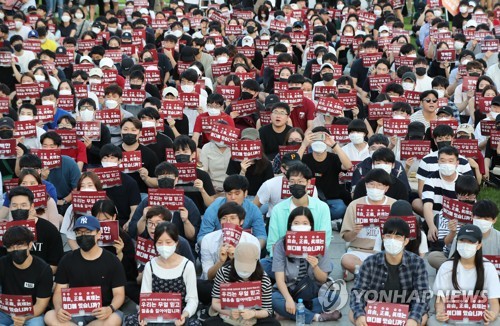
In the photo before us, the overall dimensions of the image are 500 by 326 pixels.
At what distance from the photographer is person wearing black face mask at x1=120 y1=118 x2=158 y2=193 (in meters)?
Answer: 14.9

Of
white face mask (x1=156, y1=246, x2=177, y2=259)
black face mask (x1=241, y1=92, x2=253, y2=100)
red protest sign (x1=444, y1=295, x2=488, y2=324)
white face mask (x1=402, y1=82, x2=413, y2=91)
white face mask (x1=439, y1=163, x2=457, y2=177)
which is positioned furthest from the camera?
white face mask (x1=402, y1=82, x2=413, y2=91)

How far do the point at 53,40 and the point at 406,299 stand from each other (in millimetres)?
16423

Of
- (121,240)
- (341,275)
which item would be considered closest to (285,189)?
(341,275)

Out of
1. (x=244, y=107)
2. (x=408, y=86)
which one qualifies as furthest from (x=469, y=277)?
(x=408, y=86)

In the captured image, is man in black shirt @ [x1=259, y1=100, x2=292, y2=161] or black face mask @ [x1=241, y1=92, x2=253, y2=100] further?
black face mask @ [x1=241, y1=92, x2=253, y2=100]

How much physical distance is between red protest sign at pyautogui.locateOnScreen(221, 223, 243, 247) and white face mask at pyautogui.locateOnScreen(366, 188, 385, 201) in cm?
175

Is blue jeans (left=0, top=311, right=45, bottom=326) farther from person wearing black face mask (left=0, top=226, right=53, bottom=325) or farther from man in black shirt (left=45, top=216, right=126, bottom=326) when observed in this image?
man in black shirt (left=45, top=216, right=126, bottom=326)

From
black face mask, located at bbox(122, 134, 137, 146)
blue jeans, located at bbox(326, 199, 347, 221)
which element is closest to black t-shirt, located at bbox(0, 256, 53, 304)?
black face mask, located at bbox(122, 134, 137, 146)

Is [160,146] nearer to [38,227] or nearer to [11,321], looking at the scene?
[38,227]

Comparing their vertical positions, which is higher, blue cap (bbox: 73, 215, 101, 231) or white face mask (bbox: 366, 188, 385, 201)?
white face mask (bbox: 366, 188, 385, 201)

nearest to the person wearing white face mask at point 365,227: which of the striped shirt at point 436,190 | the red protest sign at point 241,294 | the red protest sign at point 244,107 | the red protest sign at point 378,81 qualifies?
the striped shirt at point 436,190

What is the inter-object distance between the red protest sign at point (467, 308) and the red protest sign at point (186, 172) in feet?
13.9

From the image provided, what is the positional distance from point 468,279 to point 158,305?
3084mm

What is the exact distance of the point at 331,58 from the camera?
2105cm
